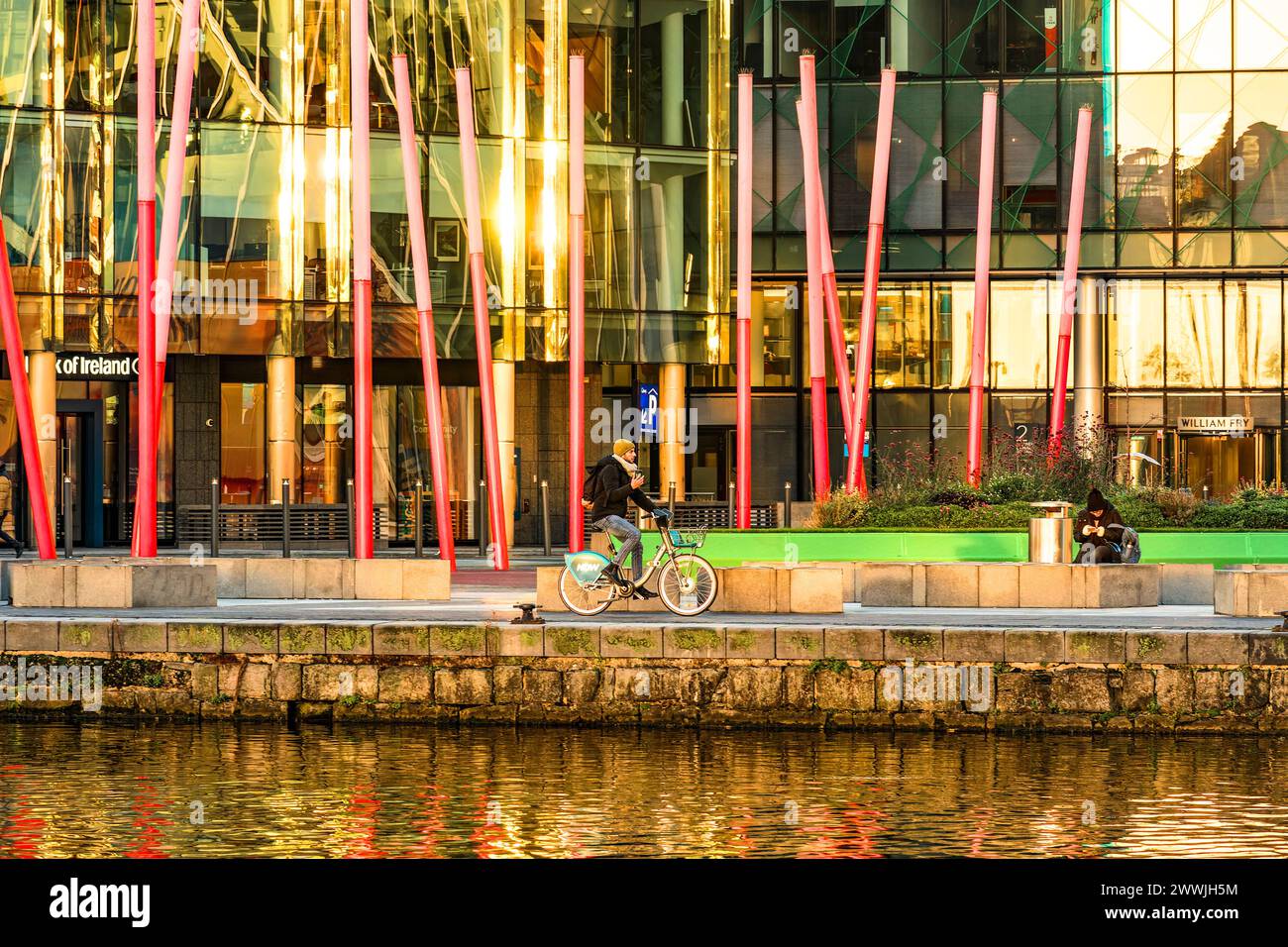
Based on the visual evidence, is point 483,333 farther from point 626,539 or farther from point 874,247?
point 626,539

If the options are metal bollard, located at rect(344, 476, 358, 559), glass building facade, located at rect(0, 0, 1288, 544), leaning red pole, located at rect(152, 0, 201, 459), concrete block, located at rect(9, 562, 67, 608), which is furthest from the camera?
glass building facade, located at rect(0, 0, 1288, 544)

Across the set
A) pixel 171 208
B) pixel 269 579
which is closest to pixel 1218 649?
pixel 269 579

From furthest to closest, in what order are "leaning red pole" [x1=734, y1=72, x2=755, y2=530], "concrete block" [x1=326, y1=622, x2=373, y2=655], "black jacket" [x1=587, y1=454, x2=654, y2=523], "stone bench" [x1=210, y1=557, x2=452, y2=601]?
1. "leaning red pole" [x1=734, y1=72, x2=755, y2=530]
2. "stone bench" [x1=210, y1=557, x2=452, y2=601]
3. "black jacket" [x1=587, y1=454, x2=654, y2=523]
4. "concrete block" [x1=326, y1=622, x2=373, y2=655]

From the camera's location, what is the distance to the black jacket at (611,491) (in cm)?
2117

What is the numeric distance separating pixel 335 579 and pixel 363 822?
10529 millimetres

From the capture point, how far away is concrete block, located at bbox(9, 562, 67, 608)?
2248cm

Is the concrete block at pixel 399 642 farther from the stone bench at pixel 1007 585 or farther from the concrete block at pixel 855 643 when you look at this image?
the stone bench at pixel 1007 585

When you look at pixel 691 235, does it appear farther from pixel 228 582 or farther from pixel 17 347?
pixel 228 582

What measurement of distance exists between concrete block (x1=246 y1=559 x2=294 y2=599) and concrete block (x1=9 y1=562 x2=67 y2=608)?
280cm

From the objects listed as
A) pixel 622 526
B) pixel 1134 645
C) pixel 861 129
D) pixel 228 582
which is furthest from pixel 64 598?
pixel 861 129

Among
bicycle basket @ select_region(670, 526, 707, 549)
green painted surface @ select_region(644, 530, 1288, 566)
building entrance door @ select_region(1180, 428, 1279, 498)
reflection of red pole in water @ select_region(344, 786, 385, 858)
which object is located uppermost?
building entrance door @ select_region(1180, 428, 1279, 498)

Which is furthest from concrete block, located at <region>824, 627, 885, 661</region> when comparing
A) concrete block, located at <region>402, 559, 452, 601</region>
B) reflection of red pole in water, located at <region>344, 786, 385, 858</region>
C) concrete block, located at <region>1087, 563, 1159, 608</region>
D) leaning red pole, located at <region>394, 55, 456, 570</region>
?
leaning red pole, located at <region>394, 55, 456, 570</region>

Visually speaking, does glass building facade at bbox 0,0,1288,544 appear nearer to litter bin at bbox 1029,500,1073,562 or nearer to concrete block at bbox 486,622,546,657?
litter bin at bbox 1029,500,1073,562
